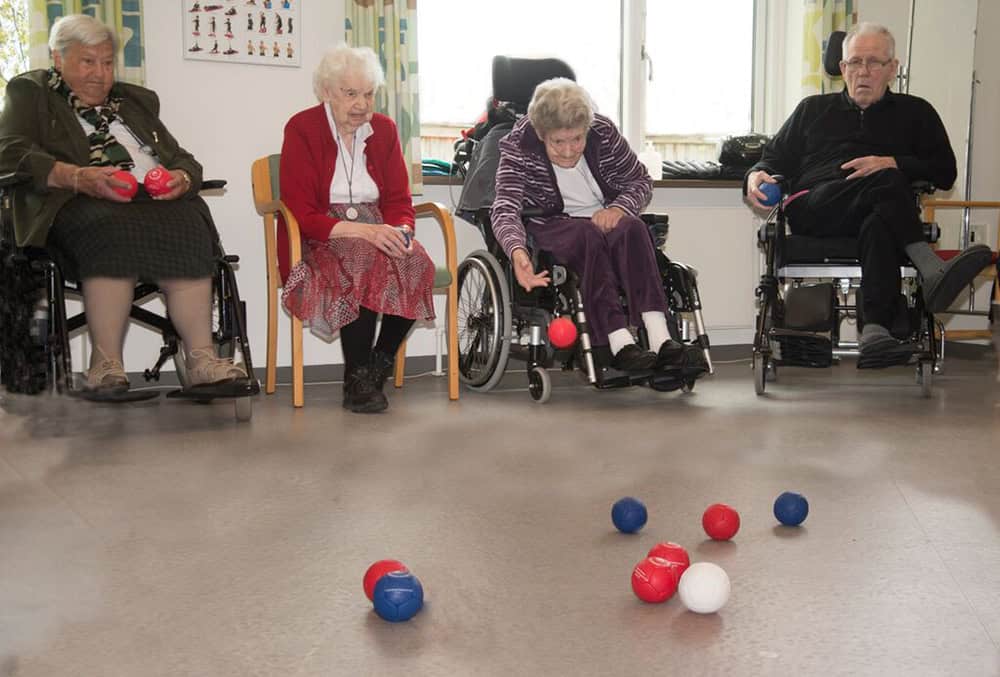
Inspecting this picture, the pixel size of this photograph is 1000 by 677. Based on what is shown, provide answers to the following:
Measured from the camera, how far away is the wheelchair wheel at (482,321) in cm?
321

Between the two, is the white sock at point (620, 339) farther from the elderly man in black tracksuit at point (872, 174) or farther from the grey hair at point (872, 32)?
the grey hair at point (872, 32)

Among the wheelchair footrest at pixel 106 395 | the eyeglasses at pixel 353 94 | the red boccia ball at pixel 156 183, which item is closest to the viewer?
the wheelchair footrest at pixel 106 395

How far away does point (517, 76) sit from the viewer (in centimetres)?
361

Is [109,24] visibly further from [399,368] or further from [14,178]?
[399,368]

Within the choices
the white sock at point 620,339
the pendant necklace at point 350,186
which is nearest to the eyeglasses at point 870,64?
the white sock at point 620,339

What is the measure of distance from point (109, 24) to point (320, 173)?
96cm

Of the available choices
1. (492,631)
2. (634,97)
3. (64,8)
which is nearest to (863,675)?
(492,631)

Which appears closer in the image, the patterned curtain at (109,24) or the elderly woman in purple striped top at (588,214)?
the elderly woman in purple striped top at (588,214)

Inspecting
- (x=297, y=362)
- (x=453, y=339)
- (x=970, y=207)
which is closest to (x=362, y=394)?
(x=297, y=362)

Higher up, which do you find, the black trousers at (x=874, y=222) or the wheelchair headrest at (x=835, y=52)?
the wheelchair headrest at (x=835, y=52)

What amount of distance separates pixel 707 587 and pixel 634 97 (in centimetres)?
344

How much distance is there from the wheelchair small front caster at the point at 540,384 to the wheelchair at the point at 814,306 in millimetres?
665

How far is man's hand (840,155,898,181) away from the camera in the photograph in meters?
3.20

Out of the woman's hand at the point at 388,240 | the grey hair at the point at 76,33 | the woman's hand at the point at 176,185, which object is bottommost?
the woman's hand at the point at 388,240
